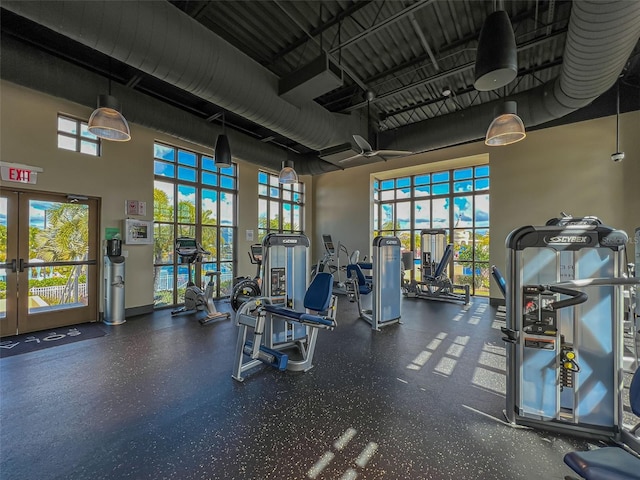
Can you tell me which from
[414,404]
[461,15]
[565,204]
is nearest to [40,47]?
[461,15]

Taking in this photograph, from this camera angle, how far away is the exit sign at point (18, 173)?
4598 millimetres

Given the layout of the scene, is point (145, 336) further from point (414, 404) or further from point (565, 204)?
point (565, 204)

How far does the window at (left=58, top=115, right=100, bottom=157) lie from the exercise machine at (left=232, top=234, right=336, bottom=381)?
4.38 m

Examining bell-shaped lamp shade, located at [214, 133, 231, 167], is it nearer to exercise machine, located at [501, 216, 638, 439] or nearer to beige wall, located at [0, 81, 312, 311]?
beige wall, located at [0, 81, 312, 311]

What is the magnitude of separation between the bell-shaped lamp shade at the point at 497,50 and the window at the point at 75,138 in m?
6.31

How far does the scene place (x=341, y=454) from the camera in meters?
2.14

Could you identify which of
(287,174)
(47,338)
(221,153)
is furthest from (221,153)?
(47,338)

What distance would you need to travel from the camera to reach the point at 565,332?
2404 mm

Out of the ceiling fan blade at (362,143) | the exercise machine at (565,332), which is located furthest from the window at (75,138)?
the exercise machine at (565,332)

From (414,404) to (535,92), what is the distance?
5.60 meters

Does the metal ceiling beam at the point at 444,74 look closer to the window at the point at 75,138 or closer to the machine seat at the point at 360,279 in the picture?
the machine seat at the point at 360,279

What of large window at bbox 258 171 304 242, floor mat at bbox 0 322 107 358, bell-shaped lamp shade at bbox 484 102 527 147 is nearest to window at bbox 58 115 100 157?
floor mat at bbox 0 322 107 358

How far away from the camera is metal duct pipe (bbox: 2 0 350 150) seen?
8.63 ft

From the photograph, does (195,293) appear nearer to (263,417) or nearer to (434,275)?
(263,417)
